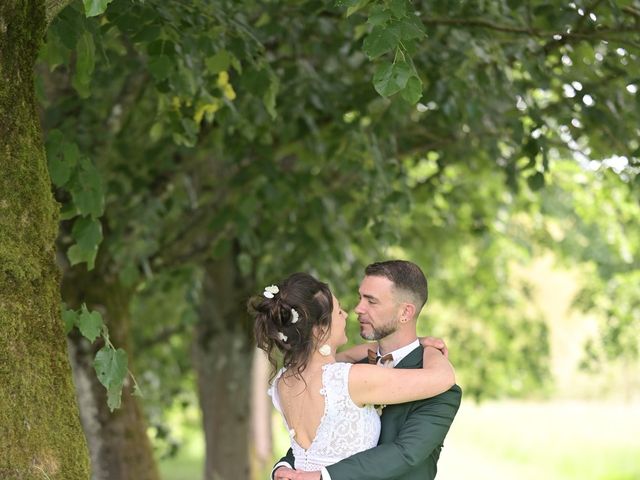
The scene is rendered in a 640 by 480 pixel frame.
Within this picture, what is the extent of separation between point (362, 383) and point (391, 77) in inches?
39.6

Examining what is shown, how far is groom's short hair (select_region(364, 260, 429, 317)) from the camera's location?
3.72 meters

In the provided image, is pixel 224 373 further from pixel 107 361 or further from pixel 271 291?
pixel 271 291

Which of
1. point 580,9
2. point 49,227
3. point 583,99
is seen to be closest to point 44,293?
point 49,227

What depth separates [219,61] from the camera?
16.0ft

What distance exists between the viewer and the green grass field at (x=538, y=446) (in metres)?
20.5

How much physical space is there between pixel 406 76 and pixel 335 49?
347cm

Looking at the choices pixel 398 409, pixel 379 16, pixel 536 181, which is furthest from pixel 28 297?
pixel 536 181

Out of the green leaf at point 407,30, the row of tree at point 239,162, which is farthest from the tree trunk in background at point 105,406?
the green leaf at point 407,30

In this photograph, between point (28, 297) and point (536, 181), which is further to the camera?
point (536, 181)

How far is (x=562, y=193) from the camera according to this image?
11.3 meters

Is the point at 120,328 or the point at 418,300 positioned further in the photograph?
the point at 120,328

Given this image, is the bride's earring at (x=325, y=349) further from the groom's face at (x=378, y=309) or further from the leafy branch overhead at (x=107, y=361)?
the leafy branch overhead at (x=107, y=361)

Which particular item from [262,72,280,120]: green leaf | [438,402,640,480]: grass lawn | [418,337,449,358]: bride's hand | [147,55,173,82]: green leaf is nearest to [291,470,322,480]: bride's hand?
[418,337,449,358]: bride's hand

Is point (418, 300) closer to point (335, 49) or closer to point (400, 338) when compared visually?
point (400, 338)
